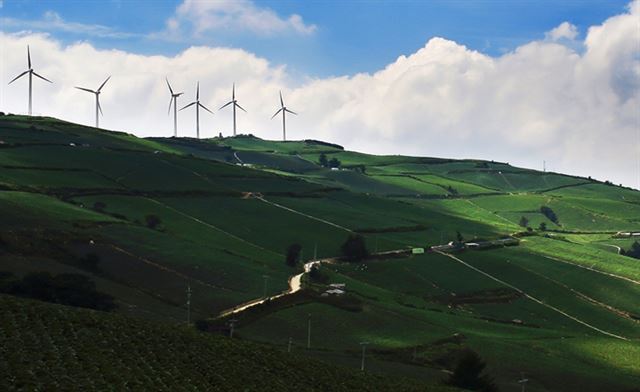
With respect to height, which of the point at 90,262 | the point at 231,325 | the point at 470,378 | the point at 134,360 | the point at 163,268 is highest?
the point at 90,262

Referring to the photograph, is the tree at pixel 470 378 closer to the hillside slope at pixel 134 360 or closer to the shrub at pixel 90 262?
the hillside slope at pixel 134 360

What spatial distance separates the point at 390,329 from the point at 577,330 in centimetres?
5571

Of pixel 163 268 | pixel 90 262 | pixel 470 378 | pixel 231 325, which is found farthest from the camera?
pixel 163 268

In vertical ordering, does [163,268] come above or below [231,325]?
above

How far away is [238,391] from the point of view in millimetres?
79438

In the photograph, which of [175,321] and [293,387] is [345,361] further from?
[293,387]

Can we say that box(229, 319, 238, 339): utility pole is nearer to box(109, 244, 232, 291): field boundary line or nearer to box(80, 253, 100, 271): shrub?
box(109, 244, 232, 291): field boundary line

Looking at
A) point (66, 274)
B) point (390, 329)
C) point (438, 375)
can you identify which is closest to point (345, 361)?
point (438, 375)

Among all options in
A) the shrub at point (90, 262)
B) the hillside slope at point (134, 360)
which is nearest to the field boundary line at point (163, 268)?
the shrub at point (90, 262)

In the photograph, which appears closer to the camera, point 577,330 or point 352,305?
point 352,305

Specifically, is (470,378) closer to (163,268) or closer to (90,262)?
(163,268)

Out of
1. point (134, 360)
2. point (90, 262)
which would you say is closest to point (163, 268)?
point (90, 262)

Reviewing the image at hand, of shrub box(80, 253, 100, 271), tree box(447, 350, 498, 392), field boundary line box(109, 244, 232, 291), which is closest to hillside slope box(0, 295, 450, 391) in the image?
tree box(447, 350, 498, 392)

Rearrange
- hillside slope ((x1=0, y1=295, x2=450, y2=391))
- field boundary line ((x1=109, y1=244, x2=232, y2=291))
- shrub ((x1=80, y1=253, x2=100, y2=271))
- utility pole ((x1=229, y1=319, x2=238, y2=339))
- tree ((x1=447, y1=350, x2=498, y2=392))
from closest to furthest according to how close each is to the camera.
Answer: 1. hillside slope ((x1=0, y1=295, x2=450, y2=391))
2. tree ((x1=447, y1=350, x2=498, y2=392))
3. utility pole ((x1=229, y1=319, x2=238, y2=339))
4. shrub ((x1=80, y1=253, x2=100, y2=271))
5. field boundary line ((x1=109, y1=244, x2=232, y2=291))
